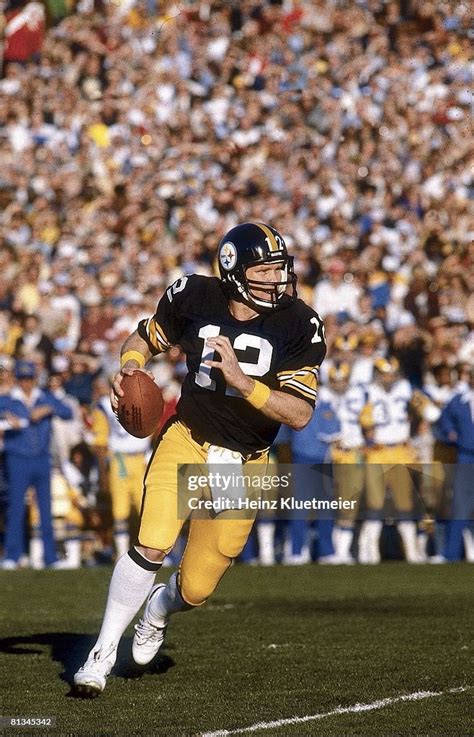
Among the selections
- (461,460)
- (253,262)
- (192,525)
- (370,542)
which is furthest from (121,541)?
(253,262)

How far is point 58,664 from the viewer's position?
19.4ft

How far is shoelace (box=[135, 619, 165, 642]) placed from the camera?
5.43 m

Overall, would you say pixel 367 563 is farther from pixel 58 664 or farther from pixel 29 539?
pixel 58 664

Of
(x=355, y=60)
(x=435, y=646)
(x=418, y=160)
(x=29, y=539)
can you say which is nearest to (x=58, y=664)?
(x=435, y=646)

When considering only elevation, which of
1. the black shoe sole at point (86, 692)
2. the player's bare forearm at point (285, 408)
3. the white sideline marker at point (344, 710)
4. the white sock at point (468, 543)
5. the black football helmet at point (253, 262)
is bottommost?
the white sock at point (468, 543)

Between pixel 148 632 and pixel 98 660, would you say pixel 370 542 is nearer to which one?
pixel 148 632

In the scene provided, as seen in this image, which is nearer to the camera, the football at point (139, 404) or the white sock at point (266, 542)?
the football at point (139, 404)

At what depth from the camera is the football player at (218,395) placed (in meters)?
5.10

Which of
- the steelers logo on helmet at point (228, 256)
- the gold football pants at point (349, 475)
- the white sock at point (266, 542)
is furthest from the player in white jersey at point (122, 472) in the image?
the steelers logo on helmet at point (228, 256)

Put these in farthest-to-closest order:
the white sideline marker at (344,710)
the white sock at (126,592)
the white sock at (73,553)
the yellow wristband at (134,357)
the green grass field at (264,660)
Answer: the white sock at (73,553) → the yellow wristband at (134,357) → the white sock at (126,592) → the green grass field at (264,660) → the white sideline marker at (344,710)

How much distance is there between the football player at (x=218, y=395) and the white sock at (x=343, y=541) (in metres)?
6.49

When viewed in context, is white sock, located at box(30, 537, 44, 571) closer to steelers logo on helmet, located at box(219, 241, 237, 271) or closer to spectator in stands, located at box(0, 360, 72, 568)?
spectator in stands, located at box(0, 360, 72, 568)

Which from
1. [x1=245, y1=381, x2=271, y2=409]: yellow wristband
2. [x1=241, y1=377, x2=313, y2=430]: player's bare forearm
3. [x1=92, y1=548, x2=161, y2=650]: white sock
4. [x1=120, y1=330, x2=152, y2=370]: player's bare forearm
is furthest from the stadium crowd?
[x1=245, y1=381, x2=271, y2=409]: yellow wristband

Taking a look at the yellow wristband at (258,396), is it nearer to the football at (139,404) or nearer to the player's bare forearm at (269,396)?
the player's bare forearm at (269,396)
